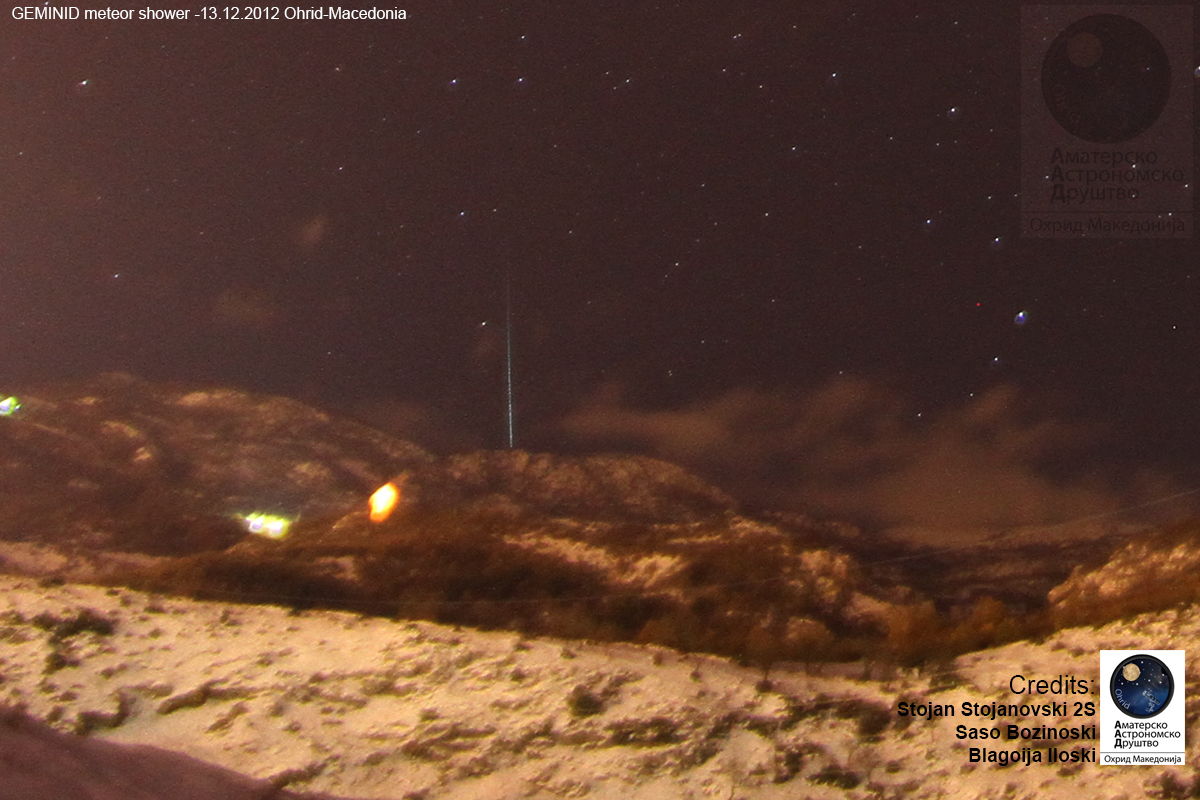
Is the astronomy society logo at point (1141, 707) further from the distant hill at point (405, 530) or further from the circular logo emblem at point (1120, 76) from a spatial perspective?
the circular logo emblem at point (1120, 76)

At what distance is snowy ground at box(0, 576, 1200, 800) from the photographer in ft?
16.3

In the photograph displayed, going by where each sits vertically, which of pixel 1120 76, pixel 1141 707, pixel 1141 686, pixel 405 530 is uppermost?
pixel 1120 76

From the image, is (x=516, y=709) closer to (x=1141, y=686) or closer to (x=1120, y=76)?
(x=1141, y=686)

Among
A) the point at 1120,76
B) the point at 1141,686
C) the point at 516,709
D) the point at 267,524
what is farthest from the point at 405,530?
the point at 1120,76

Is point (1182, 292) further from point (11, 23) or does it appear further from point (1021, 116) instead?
point (11, 23)

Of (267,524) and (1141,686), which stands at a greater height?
(267,524)

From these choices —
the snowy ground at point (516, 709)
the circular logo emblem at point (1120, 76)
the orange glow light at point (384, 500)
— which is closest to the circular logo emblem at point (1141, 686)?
the snowy ground at point (516, 709)

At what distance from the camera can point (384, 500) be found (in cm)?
899

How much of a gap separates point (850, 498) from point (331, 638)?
5.05 m

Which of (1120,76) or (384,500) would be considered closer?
(1120,76)

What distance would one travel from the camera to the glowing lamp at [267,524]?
28.3 feet

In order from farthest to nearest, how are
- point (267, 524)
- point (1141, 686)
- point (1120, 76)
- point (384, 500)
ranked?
point (384, 500), point (267, 524), point (1120, 76), point (1141, 686)

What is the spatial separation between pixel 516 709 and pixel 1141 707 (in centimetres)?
394

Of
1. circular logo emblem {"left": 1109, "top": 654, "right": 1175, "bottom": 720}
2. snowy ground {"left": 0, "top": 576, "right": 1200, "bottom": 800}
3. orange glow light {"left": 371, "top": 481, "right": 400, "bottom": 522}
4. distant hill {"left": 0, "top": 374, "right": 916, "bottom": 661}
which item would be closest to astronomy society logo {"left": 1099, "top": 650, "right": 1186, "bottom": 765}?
circular logo emblem {"left": 1109, "top": 654, "right": 1175, "bottom": 720}
